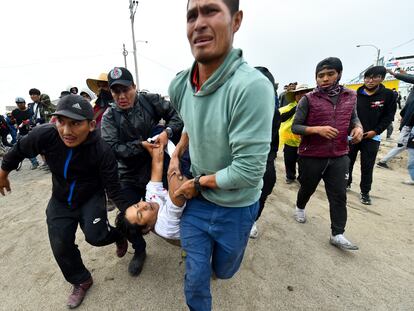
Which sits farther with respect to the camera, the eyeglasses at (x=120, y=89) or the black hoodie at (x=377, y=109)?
the black hoodie at (x=377, y=109)

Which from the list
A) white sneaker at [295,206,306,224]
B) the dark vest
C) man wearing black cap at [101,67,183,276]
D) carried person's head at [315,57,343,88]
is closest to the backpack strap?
man wearing black cap at [101,67,183,276]

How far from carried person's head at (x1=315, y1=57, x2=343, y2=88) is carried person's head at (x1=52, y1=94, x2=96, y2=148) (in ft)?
7.80

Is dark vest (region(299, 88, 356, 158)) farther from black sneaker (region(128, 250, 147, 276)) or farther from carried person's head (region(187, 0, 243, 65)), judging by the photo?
black sneaker (region(128, 250, 147, 276))

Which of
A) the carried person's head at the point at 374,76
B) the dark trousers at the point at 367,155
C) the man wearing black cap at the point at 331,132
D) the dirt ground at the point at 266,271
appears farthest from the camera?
the dark trousers at the point at 367,155

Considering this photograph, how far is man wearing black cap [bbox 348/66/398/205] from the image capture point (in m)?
3.53

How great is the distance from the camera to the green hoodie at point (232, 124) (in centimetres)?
112

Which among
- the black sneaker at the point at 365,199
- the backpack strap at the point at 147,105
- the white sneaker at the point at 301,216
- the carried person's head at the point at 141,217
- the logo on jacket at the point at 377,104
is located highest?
the backpack strap at the point at 147,105

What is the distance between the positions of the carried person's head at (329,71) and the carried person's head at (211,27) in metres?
1.65

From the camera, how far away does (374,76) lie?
11.4 ft

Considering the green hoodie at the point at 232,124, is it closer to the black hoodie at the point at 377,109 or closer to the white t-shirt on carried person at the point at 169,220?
the white t-shirt on carried person at the point at 169,220

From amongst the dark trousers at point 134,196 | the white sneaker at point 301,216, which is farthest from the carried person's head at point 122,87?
the white sneaker at point 301,216

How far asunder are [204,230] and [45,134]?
1.59 m

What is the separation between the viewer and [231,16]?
1.15 meters

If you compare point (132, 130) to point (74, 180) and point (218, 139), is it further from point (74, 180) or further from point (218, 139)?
point (218, 139)
